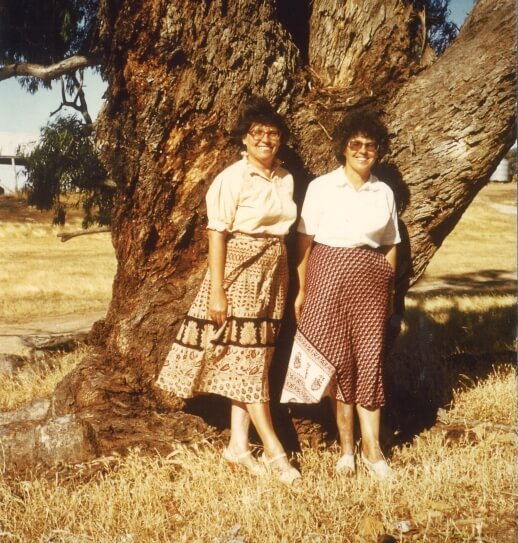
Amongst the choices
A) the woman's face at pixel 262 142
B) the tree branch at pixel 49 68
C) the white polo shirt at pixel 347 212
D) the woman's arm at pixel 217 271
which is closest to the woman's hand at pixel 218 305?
the woman's arm at pixel 217 271

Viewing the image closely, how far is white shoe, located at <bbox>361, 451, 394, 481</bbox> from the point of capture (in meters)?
3.59

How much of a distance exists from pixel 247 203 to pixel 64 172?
5.16 metres

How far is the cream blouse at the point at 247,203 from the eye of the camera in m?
3.47

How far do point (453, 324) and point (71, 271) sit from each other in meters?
7.95

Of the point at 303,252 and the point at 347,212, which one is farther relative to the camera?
the point at 303,252

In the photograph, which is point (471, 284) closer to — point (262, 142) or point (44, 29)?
point (44, 29)

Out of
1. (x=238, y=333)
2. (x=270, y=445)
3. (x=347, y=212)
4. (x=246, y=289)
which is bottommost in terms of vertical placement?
(x=270, y=445)

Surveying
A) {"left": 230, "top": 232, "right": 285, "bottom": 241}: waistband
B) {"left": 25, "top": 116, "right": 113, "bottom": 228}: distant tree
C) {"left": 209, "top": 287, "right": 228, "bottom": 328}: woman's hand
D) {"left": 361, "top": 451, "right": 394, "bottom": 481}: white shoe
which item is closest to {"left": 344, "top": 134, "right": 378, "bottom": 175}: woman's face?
{"left": 230, "top": 232, "right": 285, "bottom": 241}: waistband

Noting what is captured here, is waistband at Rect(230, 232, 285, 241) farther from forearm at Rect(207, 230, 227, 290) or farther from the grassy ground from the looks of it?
the grassy ground

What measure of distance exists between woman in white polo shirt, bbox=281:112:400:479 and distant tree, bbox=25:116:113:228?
194 inches

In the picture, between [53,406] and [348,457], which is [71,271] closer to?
[53,406]

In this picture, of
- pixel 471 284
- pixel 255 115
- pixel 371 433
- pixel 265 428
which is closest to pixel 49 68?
pixel 255 115

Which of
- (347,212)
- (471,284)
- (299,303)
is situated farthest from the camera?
(471,284)

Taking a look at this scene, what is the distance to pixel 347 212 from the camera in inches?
142
